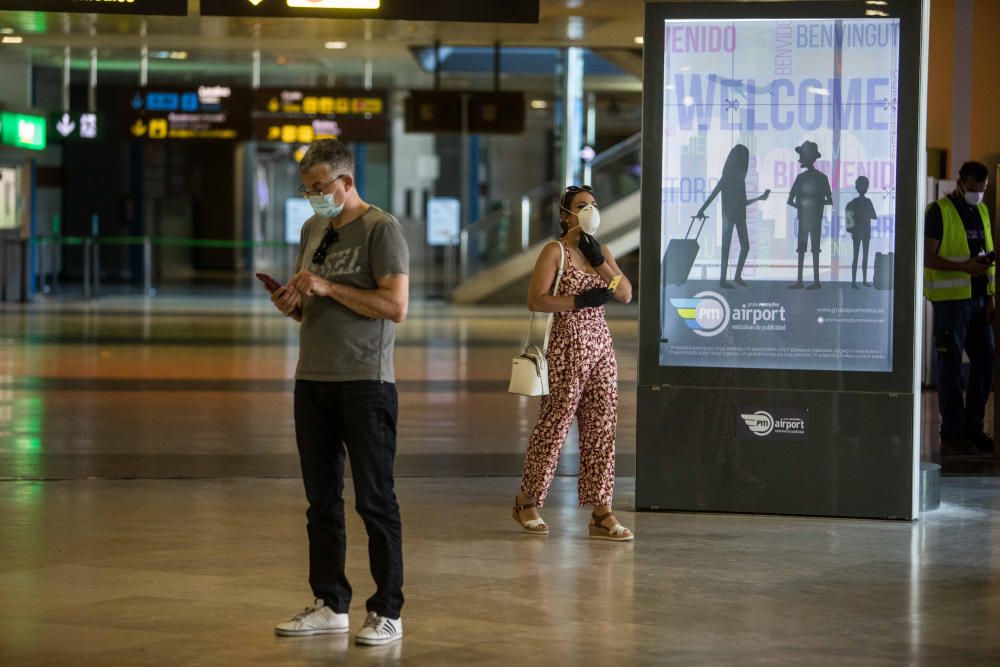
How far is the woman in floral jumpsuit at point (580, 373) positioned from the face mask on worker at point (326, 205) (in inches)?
82.8

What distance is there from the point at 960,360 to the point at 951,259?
0.71m

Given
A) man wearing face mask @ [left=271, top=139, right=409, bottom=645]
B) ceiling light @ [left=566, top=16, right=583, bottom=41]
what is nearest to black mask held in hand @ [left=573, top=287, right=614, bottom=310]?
man wearing face mask @ [left=271, top=139, right=409, bottom=645]

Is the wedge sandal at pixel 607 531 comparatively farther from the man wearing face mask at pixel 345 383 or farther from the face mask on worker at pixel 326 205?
the face mask on worker at pixel 326 205

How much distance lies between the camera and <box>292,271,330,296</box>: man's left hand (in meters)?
5.76

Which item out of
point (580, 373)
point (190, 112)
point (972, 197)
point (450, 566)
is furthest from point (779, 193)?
point (190, 112)

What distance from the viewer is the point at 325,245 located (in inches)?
238

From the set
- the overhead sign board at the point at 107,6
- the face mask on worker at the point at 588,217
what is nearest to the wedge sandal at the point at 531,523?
the face mask on worker at the point at 588,217

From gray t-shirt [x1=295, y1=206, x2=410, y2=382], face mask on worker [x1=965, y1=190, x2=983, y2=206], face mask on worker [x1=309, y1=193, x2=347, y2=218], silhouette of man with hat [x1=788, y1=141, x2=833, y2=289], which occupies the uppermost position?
face mask on worker [x1=965, y1=190, x2=983, y2=206]

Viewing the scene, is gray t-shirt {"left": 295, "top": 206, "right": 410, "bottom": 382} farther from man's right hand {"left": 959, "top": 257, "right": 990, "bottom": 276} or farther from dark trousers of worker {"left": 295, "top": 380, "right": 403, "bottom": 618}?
man's right hand {"left": 959, "top": 257, "right": 990, "bottom": 276}

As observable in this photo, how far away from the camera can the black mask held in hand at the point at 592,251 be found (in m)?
8.08

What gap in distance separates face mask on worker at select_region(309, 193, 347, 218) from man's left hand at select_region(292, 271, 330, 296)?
289mm

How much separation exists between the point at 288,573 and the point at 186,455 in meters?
3.90

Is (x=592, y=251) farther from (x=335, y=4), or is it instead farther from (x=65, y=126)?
(x=65, y=126)

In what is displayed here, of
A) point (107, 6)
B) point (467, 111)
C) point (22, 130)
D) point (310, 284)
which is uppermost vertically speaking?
point (467, 111)
